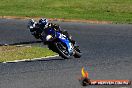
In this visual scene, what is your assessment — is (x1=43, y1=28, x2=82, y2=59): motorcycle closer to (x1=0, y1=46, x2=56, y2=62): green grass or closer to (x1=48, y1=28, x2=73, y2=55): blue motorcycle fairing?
(x1=48, y1=28, x2=73, y2=55): blue motorcycle fairing

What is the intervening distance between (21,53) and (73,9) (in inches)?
741

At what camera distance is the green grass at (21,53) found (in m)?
21.3

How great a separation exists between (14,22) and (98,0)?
12.7 meters

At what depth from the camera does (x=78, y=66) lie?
62.2 ft

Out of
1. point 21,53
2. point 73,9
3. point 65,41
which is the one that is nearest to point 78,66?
point 65,41

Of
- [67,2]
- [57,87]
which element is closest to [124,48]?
[57,87]

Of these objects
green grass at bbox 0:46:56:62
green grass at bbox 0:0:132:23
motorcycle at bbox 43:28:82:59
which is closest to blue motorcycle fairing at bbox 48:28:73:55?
motorcycle at bbox 43:28:82:59

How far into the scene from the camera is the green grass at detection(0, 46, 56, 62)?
69.8ft

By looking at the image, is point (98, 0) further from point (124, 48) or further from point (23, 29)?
point (124, 48)

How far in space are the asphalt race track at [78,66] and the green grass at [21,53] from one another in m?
1.25

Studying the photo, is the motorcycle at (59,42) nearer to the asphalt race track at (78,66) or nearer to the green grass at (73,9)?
the asphalt race track at (78,66)

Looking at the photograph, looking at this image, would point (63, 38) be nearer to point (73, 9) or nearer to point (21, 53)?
point (21, 53)

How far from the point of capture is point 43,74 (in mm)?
17562

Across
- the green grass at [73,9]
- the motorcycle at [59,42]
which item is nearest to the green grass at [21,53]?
the motorcycle at [59,42]
